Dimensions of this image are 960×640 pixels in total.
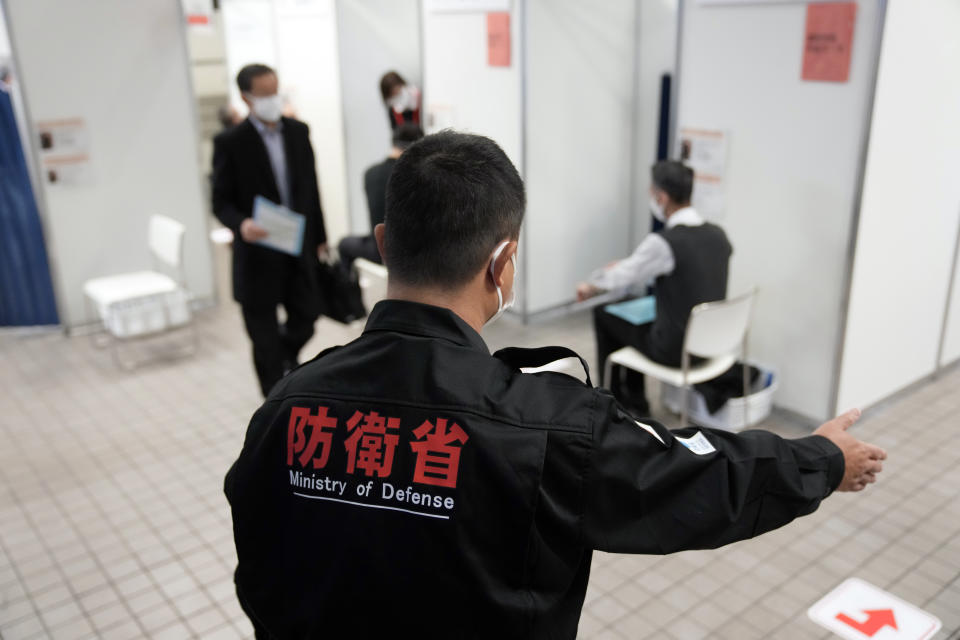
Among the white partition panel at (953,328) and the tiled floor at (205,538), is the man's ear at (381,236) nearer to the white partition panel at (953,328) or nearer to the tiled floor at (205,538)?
the tiled floor at (205,538)

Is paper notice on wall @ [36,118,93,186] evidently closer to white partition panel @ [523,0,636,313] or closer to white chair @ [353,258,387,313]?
white chair @ [353,258,387,313]

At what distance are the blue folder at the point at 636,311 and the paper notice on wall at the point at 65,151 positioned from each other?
11.2 ft

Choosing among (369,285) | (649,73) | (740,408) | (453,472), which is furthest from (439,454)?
(369,285)

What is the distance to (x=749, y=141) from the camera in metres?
3.94

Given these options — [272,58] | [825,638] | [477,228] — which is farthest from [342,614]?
[272,58]

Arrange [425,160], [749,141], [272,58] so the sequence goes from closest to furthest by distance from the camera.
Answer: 1. [425,160]
2. [749,141]
3. [272,58]

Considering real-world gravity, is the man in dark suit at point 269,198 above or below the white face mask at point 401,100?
below

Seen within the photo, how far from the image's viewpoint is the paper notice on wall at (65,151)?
5199 millimetres

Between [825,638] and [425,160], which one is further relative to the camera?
[825,638]

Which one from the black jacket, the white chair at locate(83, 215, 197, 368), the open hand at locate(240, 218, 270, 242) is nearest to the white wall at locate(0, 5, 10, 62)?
the white chair at locate(83, 215, 197, 368)

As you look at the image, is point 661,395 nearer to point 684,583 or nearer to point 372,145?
point 684,583

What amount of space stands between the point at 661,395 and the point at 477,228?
332 centimetres

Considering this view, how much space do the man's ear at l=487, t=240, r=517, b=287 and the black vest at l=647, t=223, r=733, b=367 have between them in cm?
247

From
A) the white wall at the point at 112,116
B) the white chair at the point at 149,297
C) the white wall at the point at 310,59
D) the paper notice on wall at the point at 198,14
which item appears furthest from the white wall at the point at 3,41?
A: the white wall at the point at 310,59
